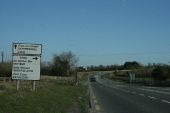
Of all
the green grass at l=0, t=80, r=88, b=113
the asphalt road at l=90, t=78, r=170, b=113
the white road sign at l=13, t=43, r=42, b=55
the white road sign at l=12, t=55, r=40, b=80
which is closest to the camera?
the green grass at l=0, t=80, r=88, b=113

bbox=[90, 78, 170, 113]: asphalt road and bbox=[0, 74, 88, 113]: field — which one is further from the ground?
bbox=[0, 74, 88, 113]: field

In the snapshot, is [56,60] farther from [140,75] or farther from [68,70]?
[140,75]

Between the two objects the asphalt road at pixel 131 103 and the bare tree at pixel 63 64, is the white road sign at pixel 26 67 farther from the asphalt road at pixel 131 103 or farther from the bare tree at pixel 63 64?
the bare tree at pixel 63 64

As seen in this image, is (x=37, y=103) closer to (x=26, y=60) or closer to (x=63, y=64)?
(x=26, y=60)

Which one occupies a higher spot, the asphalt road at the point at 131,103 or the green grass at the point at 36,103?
the green grass at the point at 36,103

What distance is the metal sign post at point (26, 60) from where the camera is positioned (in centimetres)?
2586

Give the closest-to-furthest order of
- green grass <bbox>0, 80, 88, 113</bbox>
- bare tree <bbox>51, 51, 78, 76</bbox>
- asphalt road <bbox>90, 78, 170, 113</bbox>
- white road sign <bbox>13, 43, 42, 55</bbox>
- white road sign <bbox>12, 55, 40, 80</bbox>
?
green grass <bbox>0, 80, 88, 113</bbox> < asphalt road <bbox>90, 78, 170, 113</bbox> < white road sign <bbox>12, 55, 40, 80</bbox> < white road sign <bbox>13, 43, 42, 55</bbox> < bare tree <bbox>51, 51, 78, 76</bbox>

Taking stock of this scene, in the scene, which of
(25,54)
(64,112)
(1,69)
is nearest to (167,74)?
(1,69)

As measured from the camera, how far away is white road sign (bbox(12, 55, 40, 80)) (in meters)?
25.8

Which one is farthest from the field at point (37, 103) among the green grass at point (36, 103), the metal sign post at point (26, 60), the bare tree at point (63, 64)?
the bare tree at point (63, 64)

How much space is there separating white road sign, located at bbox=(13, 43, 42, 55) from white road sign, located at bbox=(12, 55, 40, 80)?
0.31 metres

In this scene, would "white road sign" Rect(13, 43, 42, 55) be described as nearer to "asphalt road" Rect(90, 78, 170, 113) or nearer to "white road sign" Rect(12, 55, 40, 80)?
"white road sign" Rect(12, 55, 40, 80)

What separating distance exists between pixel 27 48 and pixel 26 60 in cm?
74

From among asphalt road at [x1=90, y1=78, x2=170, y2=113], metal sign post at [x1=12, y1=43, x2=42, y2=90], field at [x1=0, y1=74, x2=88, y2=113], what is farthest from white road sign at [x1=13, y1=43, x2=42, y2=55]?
asphalt road at [x1=90, y1=78, x2=170, y2=113]
